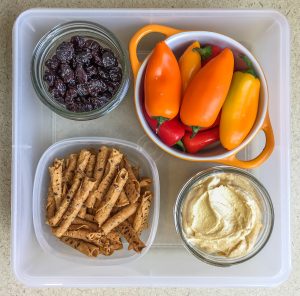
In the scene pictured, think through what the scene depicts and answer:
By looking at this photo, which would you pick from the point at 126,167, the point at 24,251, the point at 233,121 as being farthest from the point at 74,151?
the point at 233,121

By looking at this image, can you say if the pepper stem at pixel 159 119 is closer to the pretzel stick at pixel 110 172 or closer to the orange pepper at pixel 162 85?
the orange pepper at pixel 162 85

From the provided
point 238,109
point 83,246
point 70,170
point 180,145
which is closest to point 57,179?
point 70,170

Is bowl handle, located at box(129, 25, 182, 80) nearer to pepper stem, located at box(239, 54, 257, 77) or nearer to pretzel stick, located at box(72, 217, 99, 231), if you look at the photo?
pepper stem, located at box(239, 54, 257, 77)

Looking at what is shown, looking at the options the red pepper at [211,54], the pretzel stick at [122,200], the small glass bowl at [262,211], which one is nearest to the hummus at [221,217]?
the small glass bowl at [262,211]

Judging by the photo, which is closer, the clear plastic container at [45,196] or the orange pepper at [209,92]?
the orange pepper at [209,92]

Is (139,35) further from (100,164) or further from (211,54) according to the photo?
(100,164)

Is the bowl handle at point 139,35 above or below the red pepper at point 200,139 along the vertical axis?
above
